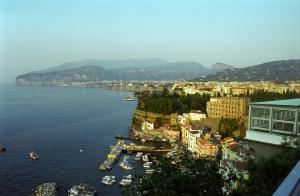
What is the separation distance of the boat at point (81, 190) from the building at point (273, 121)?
7.56 metres

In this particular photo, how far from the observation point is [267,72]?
79.9 metres

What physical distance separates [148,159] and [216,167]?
545 inches

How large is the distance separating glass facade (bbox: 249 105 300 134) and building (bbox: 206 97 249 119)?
18.2 meters

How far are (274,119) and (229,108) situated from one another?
1897cm

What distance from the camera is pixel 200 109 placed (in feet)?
88.8

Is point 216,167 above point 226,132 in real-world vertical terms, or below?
above

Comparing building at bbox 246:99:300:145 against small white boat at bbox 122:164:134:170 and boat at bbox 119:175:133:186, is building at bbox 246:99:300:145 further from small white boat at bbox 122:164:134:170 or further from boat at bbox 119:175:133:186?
small white boat at bbox 122:164:134:170

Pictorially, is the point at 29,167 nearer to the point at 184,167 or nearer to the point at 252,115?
the point at 252,115

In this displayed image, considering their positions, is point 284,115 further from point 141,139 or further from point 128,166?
point 141,139

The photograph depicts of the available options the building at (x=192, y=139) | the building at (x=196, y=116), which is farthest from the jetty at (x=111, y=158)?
the building at (x=196, y=116)

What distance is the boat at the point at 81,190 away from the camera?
11.6m

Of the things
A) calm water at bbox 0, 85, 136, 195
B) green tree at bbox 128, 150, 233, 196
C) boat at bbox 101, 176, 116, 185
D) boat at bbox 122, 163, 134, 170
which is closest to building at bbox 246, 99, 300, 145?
green tree at bbox 128, 150, 233, 196

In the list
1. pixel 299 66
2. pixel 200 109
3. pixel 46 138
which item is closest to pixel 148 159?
pixel 46 138

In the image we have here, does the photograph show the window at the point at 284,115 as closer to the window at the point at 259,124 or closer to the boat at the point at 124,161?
the window at the point at 259,124
